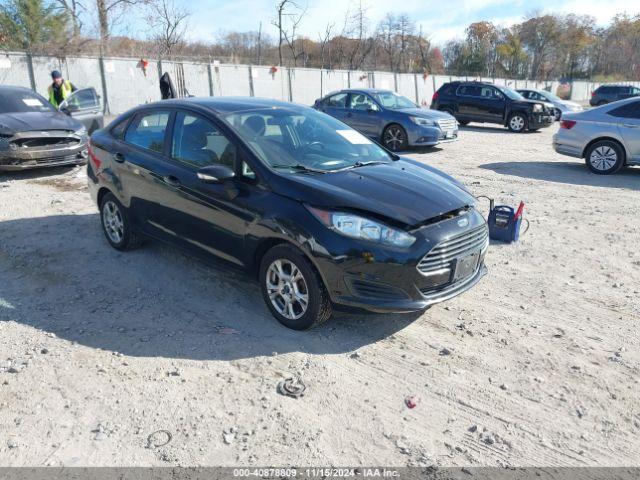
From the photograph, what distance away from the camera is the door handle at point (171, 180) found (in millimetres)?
4520

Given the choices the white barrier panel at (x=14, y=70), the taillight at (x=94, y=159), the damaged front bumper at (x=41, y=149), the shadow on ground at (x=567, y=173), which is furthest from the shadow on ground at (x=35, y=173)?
the white barrier panel at (x=14, y=70)

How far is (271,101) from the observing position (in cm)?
507

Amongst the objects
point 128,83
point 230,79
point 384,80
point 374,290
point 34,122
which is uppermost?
point 384,80

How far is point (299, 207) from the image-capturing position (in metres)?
3.70

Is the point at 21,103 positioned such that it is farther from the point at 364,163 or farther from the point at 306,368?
the point at 306,368

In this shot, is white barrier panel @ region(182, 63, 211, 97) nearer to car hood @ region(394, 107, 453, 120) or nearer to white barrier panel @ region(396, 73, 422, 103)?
car hood @ region(394, 107, 453, 120)

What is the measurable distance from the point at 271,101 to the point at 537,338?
10.6 ft

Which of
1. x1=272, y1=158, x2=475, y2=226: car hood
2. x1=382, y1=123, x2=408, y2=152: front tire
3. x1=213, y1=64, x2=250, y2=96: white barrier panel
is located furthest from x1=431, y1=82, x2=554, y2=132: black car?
x1=272, y1=158, x2=475, y2=226: car hood

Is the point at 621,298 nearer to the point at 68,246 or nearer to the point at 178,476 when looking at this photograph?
the point at 178,476

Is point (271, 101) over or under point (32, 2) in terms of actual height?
under

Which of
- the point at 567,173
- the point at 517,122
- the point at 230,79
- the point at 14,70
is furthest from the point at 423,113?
the point at 230,79

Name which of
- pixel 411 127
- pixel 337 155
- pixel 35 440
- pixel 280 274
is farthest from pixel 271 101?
pixel 411 127

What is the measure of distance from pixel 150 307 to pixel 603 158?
31.4 feet

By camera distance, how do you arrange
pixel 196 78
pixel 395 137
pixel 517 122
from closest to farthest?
pixel 395 137, pixel 517 122, pixel 196 78
